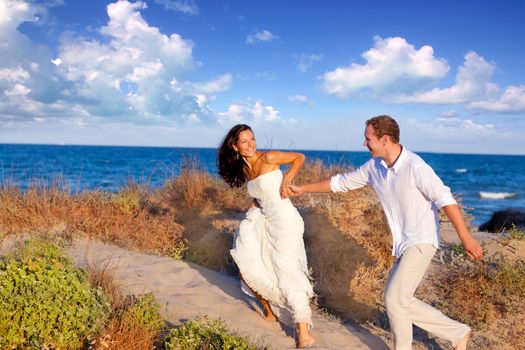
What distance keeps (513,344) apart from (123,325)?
13.2 feet

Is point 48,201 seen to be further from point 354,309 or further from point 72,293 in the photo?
point 354,309

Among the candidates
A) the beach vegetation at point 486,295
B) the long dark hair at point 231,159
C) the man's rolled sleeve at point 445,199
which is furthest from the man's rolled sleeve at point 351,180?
the beach vegetation at point 486,295

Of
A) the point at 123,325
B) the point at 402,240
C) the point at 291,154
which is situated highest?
the point at 291,154

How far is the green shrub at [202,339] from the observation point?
→ 12.7ft

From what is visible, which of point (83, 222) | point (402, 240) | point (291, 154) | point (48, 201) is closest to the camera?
point (402, 240)

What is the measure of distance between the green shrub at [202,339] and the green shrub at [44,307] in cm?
70

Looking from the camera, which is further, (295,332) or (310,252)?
(310,252)

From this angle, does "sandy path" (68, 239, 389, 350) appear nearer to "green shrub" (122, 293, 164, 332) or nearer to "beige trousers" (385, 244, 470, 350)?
"green shrub" (122, 293, 164, 332)

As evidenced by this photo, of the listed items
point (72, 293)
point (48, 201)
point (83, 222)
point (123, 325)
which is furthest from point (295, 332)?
point (48, 201)

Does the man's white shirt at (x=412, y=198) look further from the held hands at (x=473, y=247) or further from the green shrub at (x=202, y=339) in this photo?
the green shrub at (x=202, y=339)

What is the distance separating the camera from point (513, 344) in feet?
16.5

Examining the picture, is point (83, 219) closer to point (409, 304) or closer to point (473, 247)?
point (409, 304)

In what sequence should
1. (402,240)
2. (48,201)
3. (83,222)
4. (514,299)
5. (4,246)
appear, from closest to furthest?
1. (402,240)
2. (514,299)
3. (4,246)
4. (83,222)
5. (48,201)

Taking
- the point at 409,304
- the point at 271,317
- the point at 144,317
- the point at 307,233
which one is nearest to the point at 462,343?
the point at 409,304
